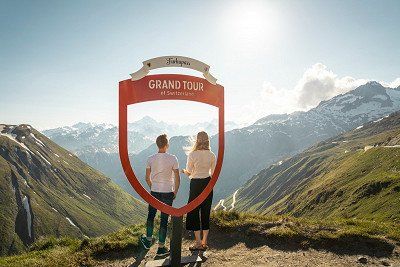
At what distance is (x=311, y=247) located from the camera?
1355 cm

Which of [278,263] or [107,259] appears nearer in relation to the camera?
[278,263]

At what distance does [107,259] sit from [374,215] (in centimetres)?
7044

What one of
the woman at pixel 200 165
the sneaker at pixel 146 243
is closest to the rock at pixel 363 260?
the woman at pixel 200 165

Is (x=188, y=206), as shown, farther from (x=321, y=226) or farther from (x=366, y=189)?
(x=366, y=189)

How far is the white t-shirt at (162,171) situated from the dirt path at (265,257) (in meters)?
2.85

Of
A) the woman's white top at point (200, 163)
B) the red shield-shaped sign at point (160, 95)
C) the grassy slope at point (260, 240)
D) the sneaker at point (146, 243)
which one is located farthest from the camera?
the sneaker at point (146, 243)

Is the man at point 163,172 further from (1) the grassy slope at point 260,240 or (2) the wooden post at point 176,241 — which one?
(1) the grassy slope at point 260,240

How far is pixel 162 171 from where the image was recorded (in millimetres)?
11266

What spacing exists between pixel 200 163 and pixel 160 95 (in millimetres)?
3154

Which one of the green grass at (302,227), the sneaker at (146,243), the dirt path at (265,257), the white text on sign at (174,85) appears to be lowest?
the dirt path at (265,257)

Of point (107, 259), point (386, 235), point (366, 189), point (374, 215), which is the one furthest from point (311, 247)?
point (366, 189)

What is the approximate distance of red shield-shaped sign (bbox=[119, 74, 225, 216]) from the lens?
9094 mm

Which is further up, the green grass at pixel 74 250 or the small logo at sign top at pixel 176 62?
the small logo at sign top at pixel 176 62

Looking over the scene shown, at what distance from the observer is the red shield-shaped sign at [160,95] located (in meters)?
9.09
